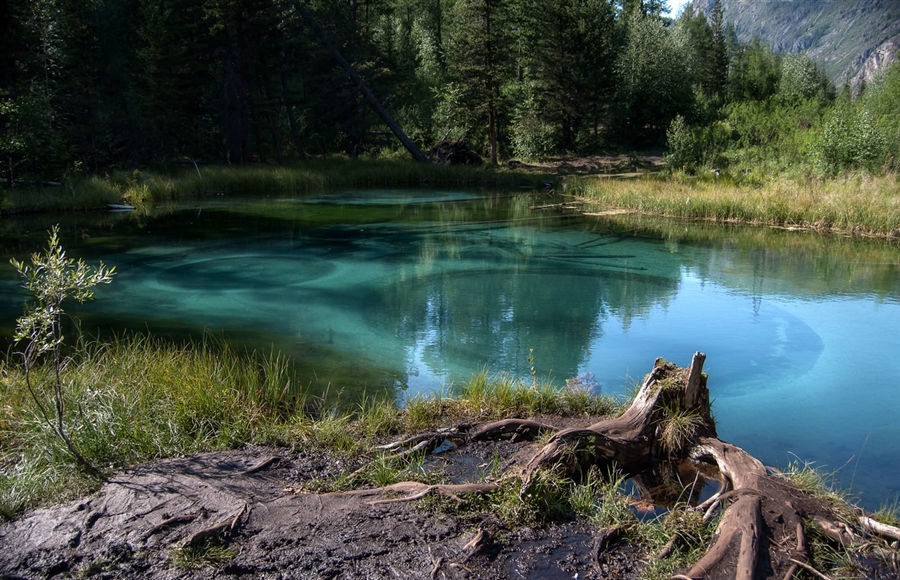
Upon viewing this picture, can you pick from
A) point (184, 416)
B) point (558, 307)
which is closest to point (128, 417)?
point (184, 416)

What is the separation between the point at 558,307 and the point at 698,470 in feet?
15.2

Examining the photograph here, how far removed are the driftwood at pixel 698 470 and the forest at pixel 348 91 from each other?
1565cm

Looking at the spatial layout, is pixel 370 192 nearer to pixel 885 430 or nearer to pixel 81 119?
pixel 81 119

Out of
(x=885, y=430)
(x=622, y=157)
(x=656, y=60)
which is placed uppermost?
(x=656, y=60)

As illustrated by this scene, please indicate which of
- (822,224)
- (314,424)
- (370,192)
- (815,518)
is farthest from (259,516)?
(370,192)

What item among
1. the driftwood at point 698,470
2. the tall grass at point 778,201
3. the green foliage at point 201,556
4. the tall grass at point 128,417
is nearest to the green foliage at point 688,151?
the tall grass at point 778,201

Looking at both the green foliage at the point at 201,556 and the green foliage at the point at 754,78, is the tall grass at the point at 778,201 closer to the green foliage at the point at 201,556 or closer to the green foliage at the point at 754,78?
the green foliage at the point at 201,556

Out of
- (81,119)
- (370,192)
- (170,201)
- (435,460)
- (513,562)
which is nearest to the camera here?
(513,562)

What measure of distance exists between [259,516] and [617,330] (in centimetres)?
551

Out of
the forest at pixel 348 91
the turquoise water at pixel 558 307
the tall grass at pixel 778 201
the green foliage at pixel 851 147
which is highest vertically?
the forest at pixel 348 91

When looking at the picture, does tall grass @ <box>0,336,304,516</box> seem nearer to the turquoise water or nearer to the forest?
the turquoise water

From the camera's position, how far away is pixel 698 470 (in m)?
4.45

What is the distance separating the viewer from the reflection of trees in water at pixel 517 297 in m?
7.26

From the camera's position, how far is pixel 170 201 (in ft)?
69.0
